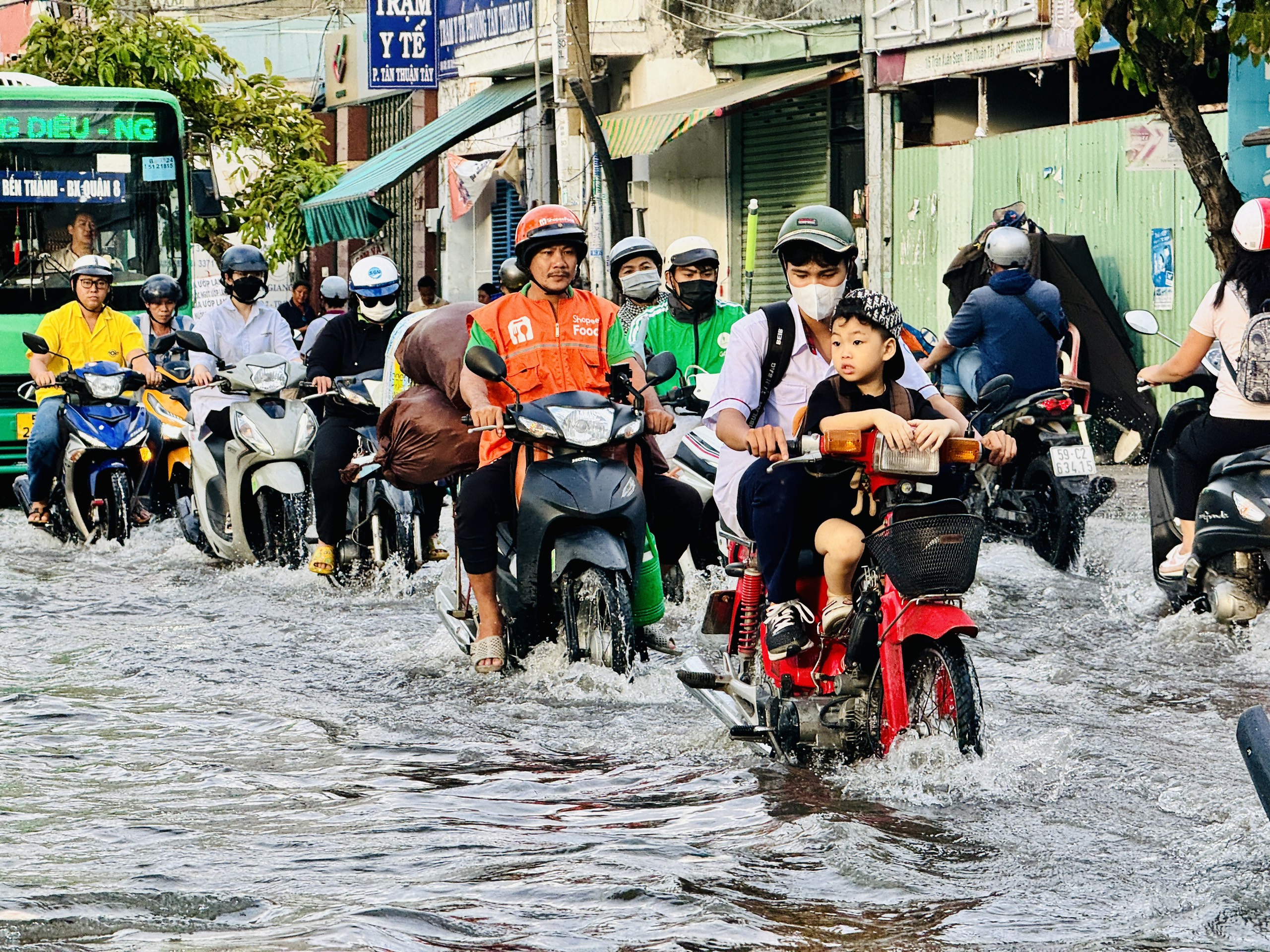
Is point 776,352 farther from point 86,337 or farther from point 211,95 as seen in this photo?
point 211,95

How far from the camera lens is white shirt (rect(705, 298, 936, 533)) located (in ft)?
19.6

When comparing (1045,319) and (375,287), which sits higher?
(375,287)

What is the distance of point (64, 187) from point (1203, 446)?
386 inches

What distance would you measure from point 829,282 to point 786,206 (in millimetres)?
16007

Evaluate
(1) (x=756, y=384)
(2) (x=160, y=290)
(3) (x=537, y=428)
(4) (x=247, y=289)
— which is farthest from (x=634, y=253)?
(1) (x=756, y=384)

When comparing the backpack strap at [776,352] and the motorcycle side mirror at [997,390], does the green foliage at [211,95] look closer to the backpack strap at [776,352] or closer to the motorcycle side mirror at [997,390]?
the backpack strap at [776,352]

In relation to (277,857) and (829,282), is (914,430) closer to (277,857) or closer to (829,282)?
(829,282)

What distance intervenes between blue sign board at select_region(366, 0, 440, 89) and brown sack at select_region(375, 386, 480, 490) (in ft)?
62.2

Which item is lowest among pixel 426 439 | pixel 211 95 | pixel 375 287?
pixel 426 439

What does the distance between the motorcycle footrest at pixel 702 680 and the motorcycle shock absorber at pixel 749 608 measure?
0.16m

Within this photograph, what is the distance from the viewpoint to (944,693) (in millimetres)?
5281

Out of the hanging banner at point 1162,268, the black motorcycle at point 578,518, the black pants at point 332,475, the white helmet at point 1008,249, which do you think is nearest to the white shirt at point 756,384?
the black motorcycle at point 578,518

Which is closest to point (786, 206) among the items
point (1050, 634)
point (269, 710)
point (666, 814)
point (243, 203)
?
point (243, 203)

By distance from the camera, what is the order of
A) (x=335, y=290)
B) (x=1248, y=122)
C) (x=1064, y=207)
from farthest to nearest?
(x=1064, y=207), (x=1248, y=122), (x=335, y=290)
